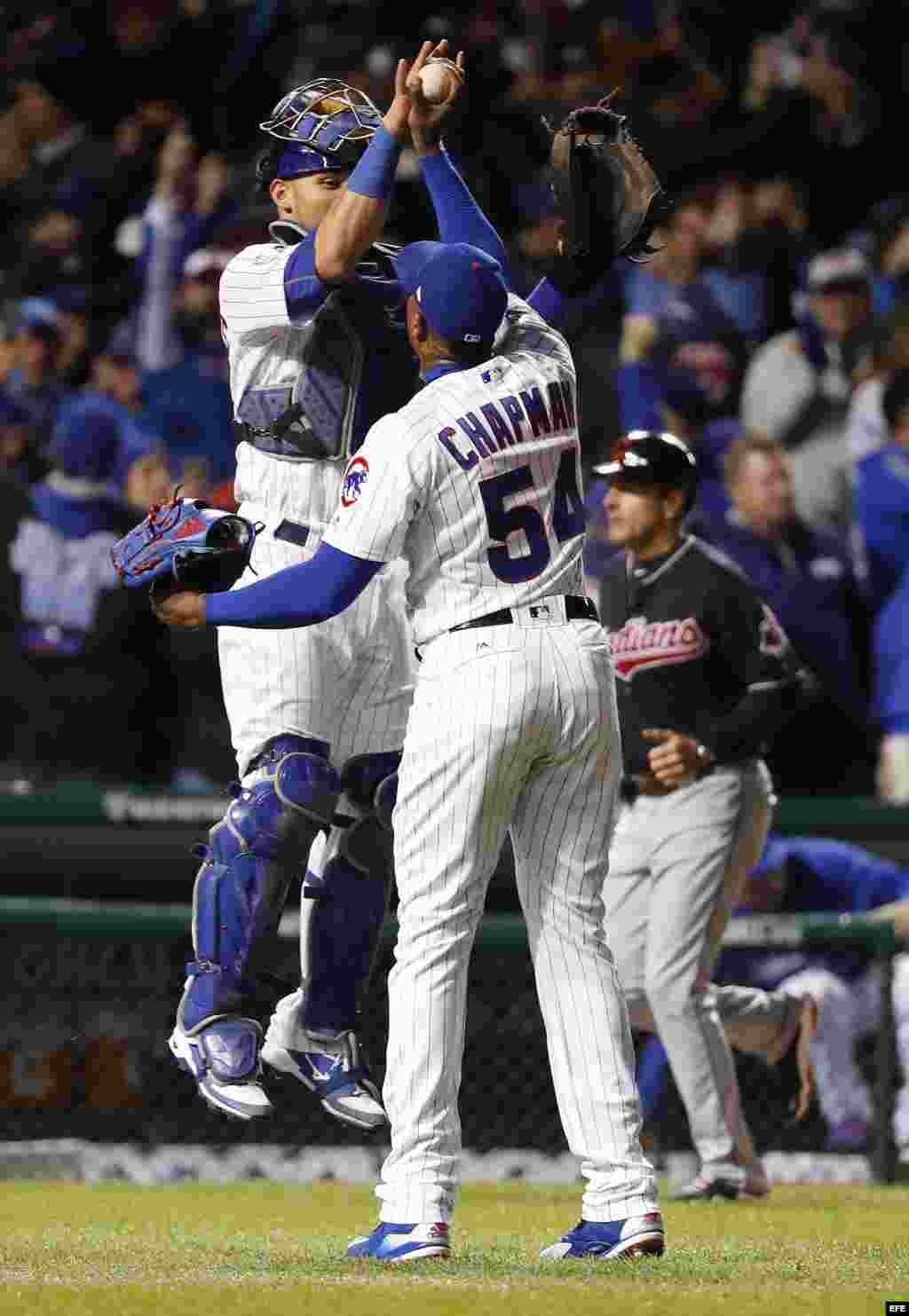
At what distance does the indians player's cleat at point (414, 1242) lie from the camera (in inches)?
190

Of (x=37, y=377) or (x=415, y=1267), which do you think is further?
(x=37, y=377)

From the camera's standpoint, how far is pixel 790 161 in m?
13.4

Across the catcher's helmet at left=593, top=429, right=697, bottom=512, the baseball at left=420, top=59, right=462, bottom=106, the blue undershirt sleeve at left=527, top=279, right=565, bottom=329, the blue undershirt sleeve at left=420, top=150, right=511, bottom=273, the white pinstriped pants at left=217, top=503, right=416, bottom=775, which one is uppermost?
the baseball at left=420, top=59, right=462, bottom=106

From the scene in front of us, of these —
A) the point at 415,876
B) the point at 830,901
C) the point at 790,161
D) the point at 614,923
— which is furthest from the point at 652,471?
the point at 790,161

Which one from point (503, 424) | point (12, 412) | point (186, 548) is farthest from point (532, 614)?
point (12, 412)

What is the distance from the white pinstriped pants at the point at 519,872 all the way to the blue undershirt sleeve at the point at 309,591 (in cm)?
23

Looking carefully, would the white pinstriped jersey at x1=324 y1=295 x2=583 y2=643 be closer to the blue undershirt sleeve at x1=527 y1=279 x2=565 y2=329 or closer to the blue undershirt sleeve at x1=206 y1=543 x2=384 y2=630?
the blue undershirt sleeve at x1=206 y1=543 x2=384 y2=630

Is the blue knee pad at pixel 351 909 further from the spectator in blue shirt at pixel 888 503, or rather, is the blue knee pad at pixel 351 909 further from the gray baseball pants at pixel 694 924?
the spectator in blue shirt at pixel 888 503

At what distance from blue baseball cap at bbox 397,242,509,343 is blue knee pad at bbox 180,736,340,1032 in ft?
3.81

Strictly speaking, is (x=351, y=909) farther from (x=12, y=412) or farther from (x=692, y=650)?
(x=12, y=412)

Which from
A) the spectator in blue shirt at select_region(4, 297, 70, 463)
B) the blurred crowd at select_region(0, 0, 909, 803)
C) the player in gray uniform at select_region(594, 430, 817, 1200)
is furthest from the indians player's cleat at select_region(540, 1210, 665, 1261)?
the spectator in blue shirt at select_region(4, 297, 70, 463)

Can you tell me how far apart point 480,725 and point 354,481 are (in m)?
0.55

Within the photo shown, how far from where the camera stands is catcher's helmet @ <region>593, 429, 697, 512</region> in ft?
24.5

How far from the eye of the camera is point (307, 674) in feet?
18.9
